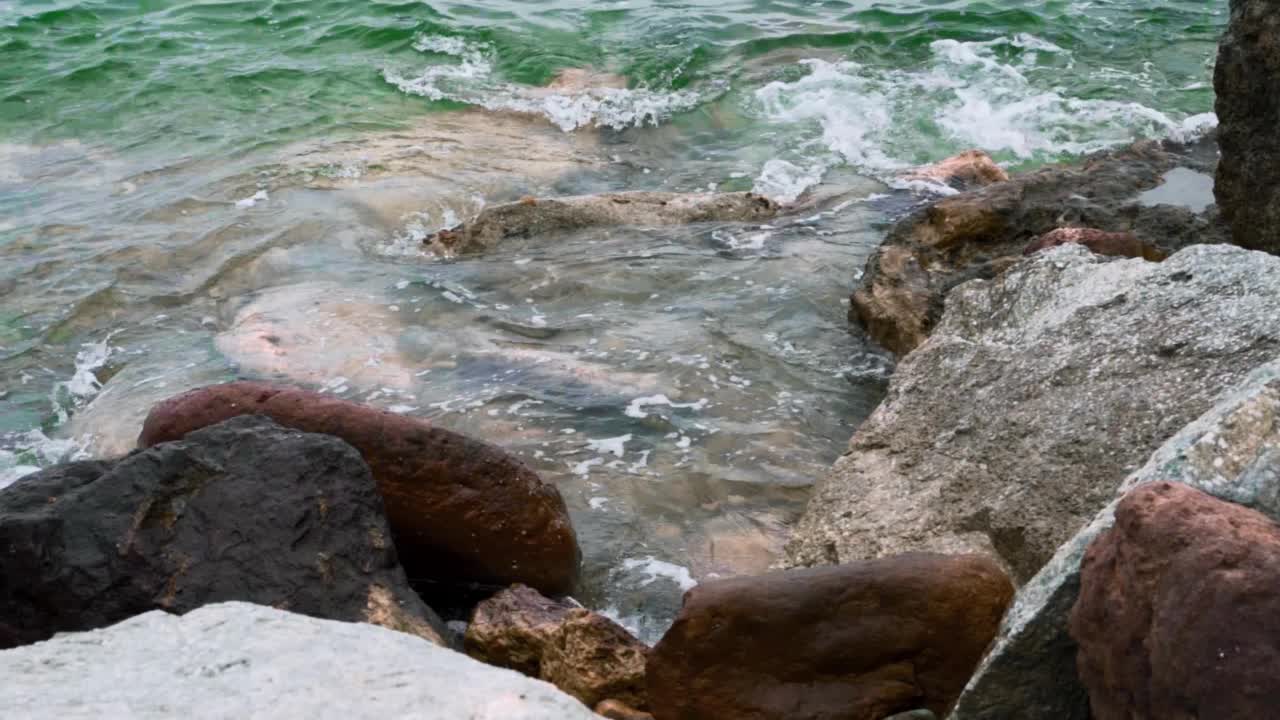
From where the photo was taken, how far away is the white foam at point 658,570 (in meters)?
4.62

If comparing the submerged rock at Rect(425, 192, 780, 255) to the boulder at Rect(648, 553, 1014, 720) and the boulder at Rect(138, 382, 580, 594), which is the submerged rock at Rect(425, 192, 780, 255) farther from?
the boulder at Rect(648, 553, 1014, 720)

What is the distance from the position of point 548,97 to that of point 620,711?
861 centimetres

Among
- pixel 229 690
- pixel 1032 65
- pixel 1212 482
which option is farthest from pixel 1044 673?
pixel 1032 65

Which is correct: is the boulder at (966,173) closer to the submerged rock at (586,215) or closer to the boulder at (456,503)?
the submerged rock at (586,215)

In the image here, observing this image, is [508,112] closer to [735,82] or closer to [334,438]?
[735,82]

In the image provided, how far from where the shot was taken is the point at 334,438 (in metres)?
4.17

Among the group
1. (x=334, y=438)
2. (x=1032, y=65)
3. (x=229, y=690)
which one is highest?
(x=229, y=690)

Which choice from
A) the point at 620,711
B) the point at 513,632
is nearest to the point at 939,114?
the point at 513,632

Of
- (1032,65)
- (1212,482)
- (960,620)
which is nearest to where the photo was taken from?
(1212,482)

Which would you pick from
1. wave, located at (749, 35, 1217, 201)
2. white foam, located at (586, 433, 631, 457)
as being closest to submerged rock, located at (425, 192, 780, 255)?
wave, located at (749, 35, 1217, 201)

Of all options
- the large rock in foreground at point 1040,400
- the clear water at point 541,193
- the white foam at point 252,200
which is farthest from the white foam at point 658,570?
the white foam at point 252,200

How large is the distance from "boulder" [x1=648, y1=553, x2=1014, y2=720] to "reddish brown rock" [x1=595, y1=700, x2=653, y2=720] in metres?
0.29

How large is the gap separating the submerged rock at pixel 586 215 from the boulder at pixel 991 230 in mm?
1750

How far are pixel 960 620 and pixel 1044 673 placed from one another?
21.7 inches
